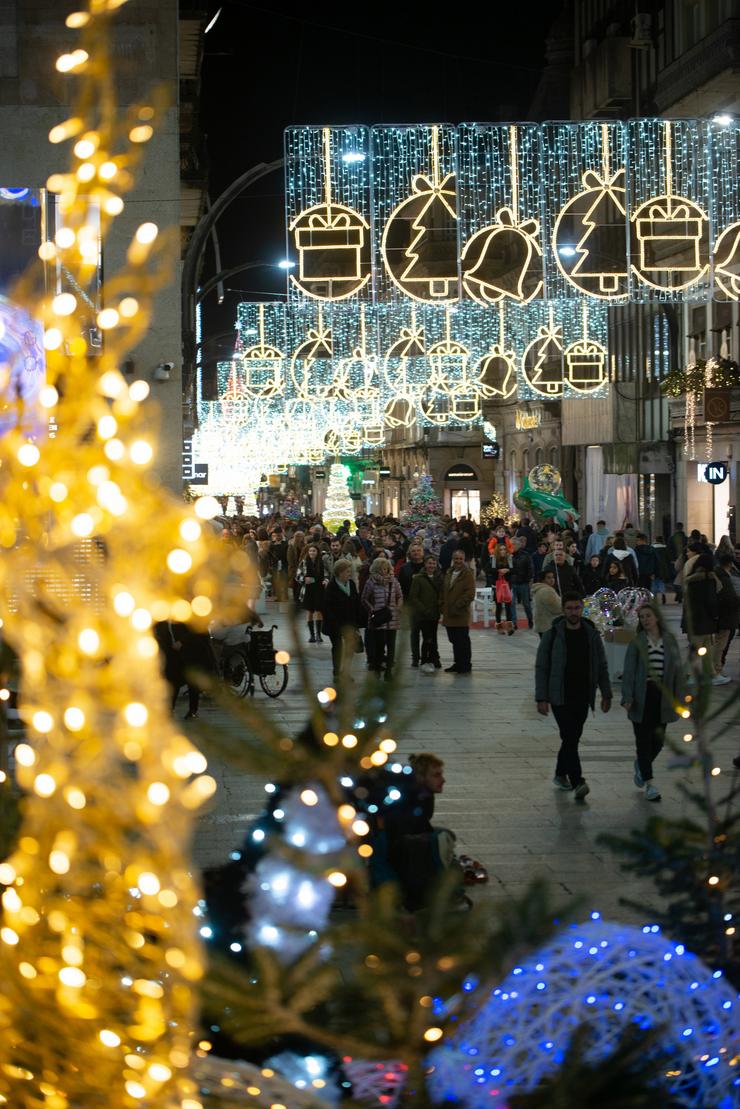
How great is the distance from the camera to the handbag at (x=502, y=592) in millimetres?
28531

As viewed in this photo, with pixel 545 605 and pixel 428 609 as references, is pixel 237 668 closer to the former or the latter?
pixel 428 609

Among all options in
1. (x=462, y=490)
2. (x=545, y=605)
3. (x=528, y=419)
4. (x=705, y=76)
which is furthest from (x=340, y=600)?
(x=462, y=490)

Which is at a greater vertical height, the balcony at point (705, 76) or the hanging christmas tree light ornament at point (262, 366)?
the balcony at point (705, 76)

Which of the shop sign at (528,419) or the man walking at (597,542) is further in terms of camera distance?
the shop sign at (528,419)

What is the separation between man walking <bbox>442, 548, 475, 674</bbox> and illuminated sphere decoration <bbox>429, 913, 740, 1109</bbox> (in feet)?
55.6

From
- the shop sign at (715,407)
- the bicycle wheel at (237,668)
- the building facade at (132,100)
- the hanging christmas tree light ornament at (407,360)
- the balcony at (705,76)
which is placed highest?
the balcony at (705,76)

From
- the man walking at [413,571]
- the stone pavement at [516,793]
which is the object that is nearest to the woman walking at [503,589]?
the man walking at [413,571]

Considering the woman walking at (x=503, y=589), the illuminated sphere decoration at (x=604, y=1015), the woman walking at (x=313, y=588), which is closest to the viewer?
the illuminated sphere decoration at (x=604, y=1015)

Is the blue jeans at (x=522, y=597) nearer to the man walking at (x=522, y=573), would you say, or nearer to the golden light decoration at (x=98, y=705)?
the man walking at (x=522, y=573)

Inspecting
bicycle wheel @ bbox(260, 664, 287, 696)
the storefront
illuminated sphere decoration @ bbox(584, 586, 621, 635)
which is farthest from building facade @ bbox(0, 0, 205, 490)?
the storefront

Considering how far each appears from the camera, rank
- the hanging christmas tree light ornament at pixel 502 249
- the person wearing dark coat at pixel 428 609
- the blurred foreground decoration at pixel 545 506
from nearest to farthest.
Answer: the hanging christmas tree light ornament at pixel 502 249 < the person wearing dark coat at pixel 428 609 < the blurred foreground decoration at pixel 545 506

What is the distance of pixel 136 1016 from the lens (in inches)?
139

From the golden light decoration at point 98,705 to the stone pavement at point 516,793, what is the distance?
3.67 feet

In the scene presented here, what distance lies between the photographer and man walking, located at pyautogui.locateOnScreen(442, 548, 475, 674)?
22.1 m
